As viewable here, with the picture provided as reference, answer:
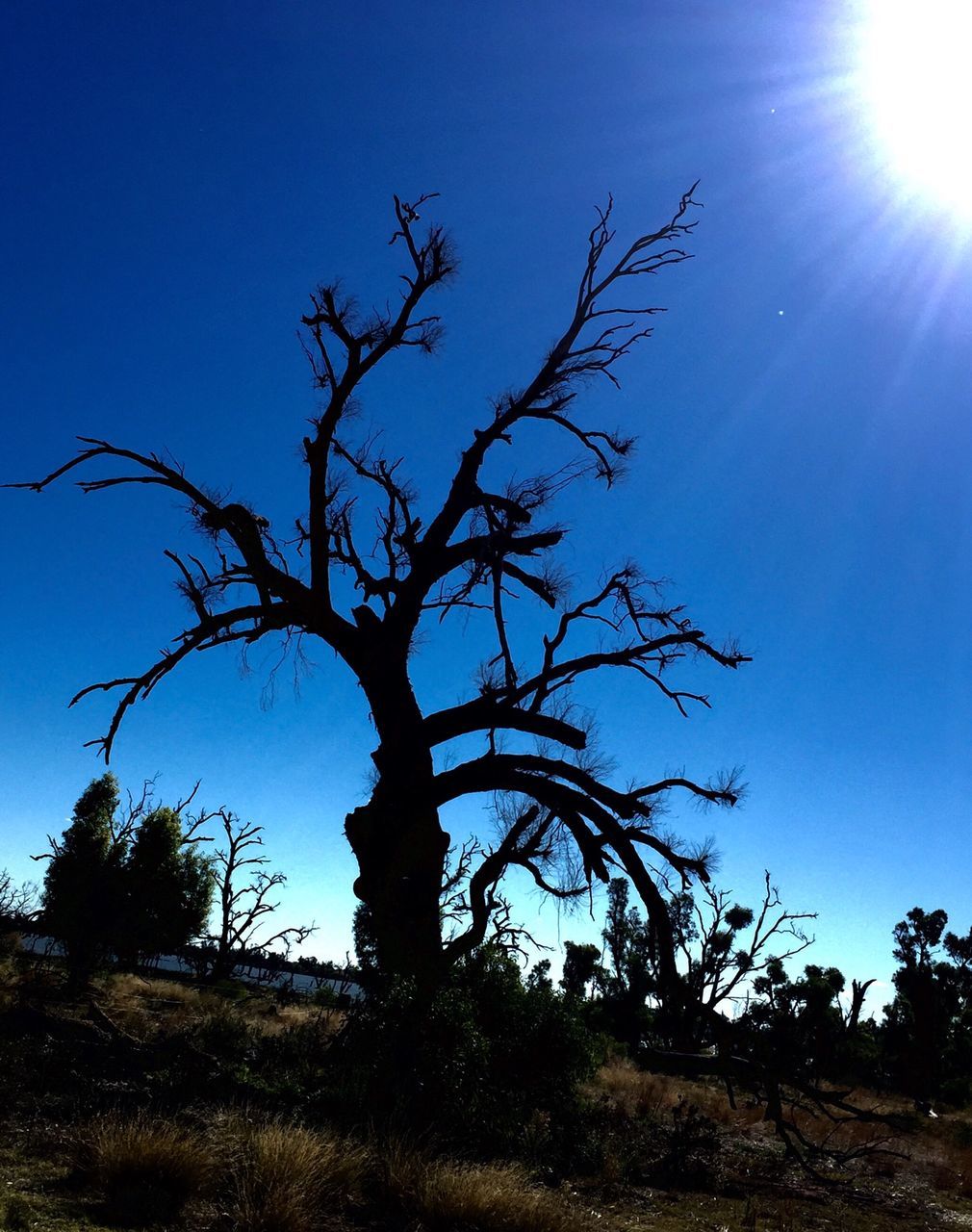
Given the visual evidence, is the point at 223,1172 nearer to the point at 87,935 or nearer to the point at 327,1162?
the point at 327,1162

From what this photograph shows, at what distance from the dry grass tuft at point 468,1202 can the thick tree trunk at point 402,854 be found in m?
2.72

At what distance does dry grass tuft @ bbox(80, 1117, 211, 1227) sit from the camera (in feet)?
16.8

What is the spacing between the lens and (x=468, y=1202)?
5.86m

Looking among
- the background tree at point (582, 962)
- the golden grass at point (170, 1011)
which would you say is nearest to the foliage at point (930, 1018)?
the background tree at point (582, 962)

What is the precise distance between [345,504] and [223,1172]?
25.5ft

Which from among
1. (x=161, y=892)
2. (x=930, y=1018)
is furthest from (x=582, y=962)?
(x=161, y=892)

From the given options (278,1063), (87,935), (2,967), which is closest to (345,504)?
(278,1063)

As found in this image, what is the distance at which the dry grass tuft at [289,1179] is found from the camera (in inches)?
203

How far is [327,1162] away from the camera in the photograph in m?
6.08

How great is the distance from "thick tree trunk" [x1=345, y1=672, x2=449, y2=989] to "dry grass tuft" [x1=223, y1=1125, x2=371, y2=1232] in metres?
2.67

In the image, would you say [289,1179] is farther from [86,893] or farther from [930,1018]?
[930,1018]

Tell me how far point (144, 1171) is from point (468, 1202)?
229 centimetres

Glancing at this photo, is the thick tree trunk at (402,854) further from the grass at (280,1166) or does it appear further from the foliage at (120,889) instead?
the foliage at (120,889)

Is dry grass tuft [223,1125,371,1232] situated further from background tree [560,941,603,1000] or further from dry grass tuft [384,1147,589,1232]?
background tree [560,941,603,1000]
